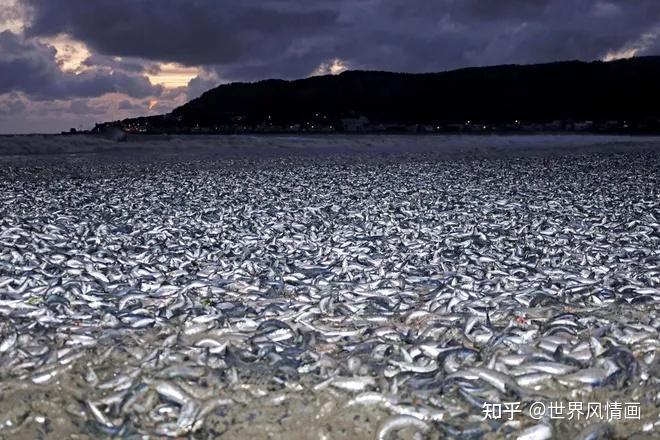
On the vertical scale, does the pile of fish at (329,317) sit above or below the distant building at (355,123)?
below

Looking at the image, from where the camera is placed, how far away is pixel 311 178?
825 inches

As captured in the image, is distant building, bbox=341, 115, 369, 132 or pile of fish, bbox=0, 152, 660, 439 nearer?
pile of fish, bbox=0, 152, 660, 439

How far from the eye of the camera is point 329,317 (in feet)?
20.5

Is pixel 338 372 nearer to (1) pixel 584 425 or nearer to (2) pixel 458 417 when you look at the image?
(2) pixel 458 417

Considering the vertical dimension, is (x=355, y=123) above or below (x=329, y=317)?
above

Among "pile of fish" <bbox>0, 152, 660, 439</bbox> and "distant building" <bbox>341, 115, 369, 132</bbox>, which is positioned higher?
"distant building" <bbox>341, 115, 369, 132</bbox>

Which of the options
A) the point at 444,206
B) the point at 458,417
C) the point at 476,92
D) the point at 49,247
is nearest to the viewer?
the point at 458,417

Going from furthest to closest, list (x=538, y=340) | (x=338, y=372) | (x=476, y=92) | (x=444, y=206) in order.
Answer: (x=476, y=92)
(x=444, y=206)
(x=538, y=340)
(x=338, y=372)

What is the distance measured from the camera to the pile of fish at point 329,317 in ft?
14.1

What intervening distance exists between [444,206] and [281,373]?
31.6 feet

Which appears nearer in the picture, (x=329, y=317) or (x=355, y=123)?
(x=329, y=317)

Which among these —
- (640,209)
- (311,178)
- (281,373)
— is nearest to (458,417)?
(281,373)

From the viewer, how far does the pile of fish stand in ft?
14.1

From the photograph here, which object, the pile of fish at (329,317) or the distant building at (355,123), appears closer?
the pile of fish at (329,317)
